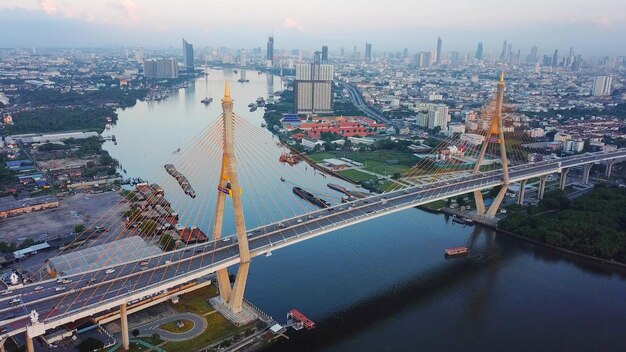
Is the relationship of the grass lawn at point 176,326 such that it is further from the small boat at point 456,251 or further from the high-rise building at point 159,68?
the high-rise building at point 159,68

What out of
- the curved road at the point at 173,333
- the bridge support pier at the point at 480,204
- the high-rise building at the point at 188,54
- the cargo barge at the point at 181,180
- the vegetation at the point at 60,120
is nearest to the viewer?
the curved road at the point at 173,333

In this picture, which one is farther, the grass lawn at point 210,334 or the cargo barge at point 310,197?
the cargo barge at point 310,197

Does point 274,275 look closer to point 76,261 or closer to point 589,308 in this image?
point 76,261

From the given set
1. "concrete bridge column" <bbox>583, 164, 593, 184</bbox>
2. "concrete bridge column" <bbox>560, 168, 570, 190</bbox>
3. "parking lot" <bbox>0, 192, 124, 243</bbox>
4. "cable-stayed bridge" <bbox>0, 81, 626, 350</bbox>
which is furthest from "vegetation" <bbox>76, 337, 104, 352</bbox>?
"concrete bridge column" <bbox>583, 164, 593, 184</bbox>

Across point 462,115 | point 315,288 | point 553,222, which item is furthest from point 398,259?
point 462,115

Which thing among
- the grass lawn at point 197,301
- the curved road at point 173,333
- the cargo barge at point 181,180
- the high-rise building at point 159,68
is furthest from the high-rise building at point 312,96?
the curved road at point 173,333

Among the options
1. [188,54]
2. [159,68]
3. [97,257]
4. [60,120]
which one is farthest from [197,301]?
[188,54]

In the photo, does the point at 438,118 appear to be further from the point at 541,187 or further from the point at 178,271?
the point at 178,271

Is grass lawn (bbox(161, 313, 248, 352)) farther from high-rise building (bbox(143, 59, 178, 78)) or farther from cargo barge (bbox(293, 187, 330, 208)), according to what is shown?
high-rise building (bbox(143, 59, 178, 78))
